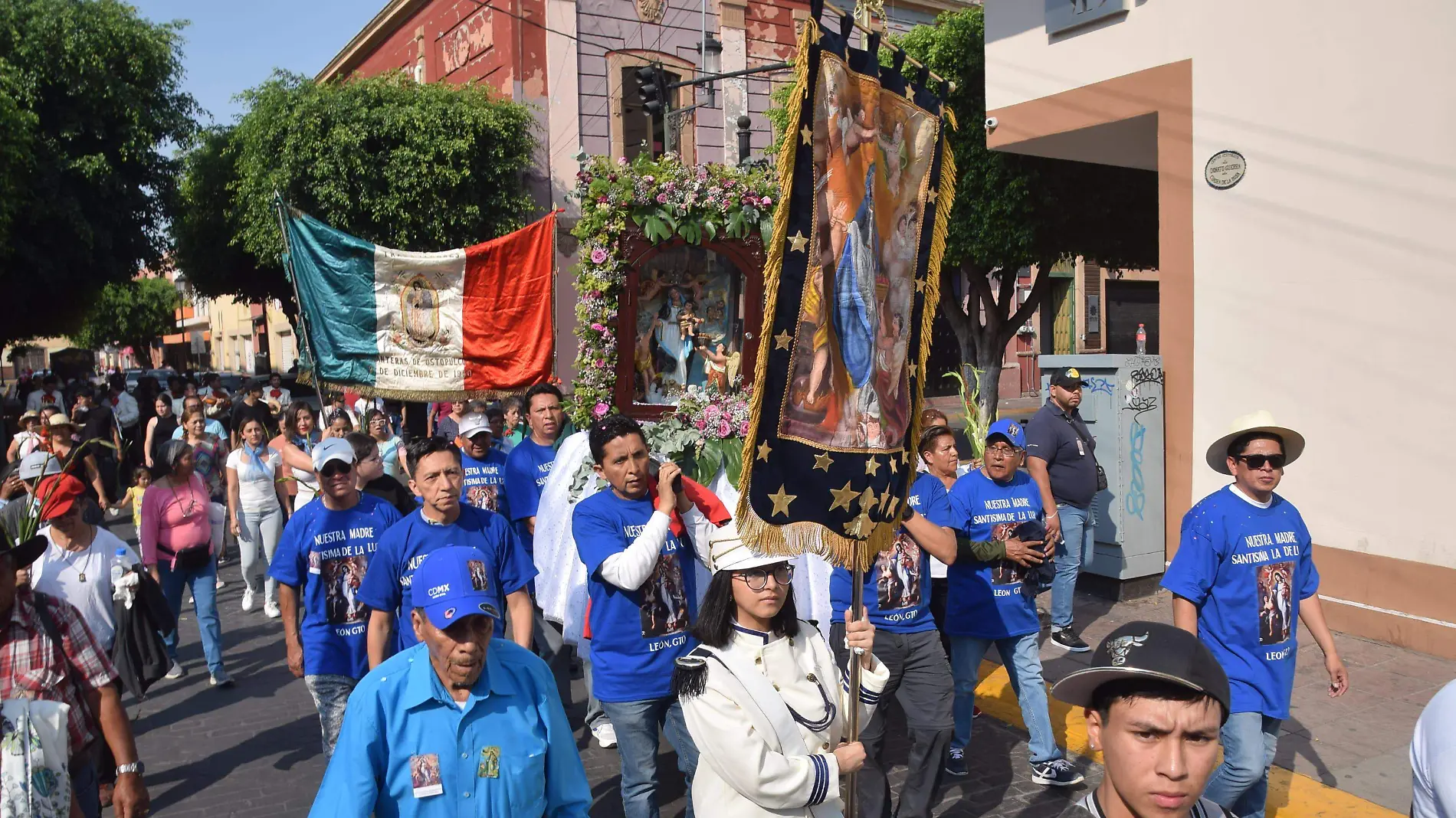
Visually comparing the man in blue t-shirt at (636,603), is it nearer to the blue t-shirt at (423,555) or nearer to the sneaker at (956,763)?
the blue t-shirt at (423,555)

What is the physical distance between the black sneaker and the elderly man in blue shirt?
5.60 m

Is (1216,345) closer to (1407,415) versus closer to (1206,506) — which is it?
(1407,415)

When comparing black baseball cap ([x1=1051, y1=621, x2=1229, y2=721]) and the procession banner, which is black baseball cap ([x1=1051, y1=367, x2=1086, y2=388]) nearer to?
the procession banner

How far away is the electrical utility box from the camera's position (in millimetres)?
8914

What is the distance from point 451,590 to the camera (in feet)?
9.11

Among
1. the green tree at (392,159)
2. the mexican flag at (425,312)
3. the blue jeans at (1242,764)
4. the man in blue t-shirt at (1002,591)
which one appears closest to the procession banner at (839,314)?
the man in blue t-shirt at (1002,591)

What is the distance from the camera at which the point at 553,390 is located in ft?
23.4

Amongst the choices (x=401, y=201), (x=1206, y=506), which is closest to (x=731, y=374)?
(x=1206, y=506)

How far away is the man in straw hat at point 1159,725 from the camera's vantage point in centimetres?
204

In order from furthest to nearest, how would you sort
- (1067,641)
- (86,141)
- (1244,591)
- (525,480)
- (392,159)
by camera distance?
(86,141) < (392,159) < (1067,641) < (525,480) < (1244,591)

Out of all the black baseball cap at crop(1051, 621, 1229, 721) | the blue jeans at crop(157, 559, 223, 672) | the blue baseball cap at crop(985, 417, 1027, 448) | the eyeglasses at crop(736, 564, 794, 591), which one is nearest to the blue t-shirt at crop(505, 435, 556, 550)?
the blue jeans at crop(157, 559, 223, 672)

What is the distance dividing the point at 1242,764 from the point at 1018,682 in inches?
56.6

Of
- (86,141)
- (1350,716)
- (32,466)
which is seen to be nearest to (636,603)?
(1350,716)

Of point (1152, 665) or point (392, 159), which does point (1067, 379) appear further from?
point (392, 159)
